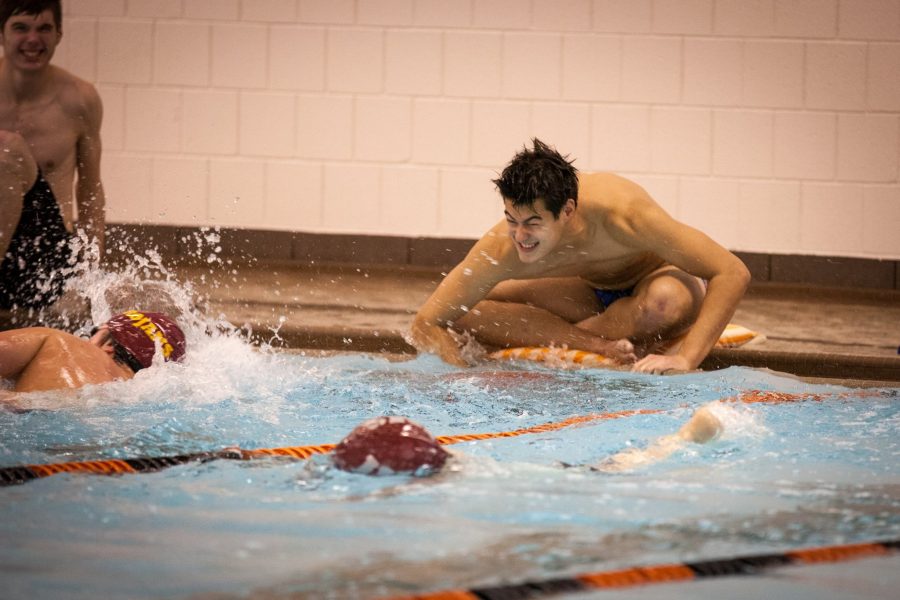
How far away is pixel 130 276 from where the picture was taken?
6.29m

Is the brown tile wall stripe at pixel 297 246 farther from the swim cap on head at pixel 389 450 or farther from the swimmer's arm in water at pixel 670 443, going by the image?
the swim cap on head at pixel 389 450

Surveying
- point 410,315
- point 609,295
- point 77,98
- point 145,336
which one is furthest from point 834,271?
point 145,336

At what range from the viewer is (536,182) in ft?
14.8

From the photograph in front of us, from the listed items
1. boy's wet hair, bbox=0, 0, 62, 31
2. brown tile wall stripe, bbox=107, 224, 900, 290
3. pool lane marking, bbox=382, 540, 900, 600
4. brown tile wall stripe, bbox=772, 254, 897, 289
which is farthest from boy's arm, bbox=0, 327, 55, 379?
brown tile wall stripe, bbox=772, 254, 897, 289

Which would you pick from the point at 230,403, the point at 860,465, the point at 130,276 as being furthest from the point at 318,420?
the point at 130,276

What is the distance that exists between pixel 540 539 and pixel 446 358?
2343 mm

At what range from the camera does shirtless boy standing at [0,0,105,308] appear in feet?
17.7

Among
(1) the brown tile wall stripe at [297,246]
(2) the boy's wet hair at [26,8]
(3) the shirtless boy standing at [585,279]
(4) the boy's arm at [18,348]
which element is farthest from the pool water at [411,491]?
(1) the brown tile wall stripe at [297,246]

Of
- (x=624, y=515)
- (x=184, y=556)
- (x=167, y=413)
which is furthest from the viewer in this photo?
(x=167, y=413)

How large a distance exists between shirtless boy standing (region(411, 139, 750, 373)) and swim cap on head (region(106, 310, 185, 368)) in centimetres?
119

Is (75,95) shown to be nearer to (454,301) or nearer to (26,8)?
(26,8)

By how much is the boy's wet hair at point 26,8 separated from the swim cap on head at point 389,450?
3.45 meters

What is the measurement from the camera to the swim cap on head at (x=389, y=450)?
10.1 feet

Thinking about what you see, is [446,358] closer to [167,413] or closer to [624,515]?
[167,413]
